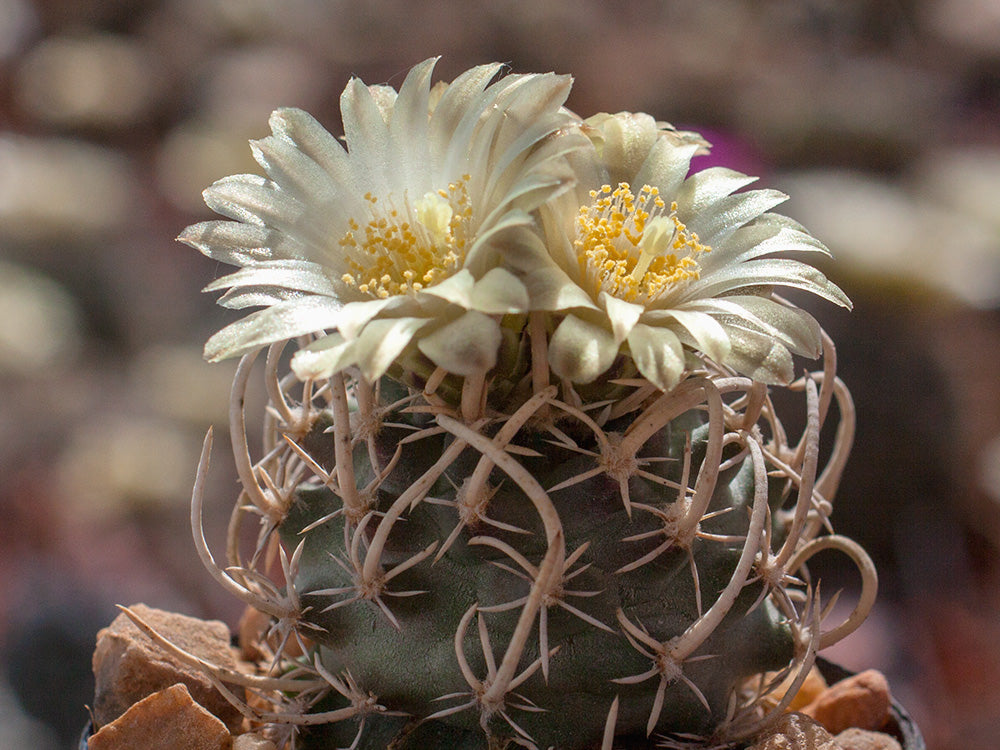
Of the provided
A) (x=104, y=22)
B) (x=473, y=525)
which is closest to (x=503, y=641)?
(x=473, y=525)

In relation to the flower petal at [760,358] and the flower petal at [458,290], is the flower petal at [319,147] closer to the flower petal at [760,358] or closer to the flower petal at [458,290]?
the flower petal at [458,290]

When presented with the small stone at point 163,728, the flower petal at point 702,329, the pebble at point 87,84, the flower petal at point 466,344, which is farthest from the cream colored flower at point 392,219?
the pebble at point 87,84

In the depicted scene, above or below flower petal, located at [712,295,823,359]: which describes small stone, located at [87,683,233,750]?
below

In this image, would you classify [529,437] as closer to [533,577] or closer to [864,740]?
[533,577]

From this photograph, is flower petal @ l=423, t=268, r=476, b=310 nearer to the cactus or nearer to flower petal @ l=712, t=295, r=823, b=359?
the cactus

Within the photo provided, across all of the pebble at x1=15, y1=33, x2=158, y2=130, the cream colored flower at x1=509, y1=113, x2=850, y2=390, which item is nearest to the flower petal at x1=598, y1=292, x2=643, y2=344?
the cream colored flower at x1=509, y1=113, x2=850, y2=390

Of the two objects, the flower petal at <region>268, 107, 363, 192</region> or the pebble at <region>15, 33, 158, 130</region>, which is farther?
the pebble at <region>15, 33, 158, 130</region>

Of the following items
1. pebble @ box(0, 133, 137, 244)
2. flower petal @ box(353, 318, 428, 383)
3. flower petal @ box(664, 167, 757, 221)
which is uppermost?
flower petal @ box(664, 167, 757, 221)
